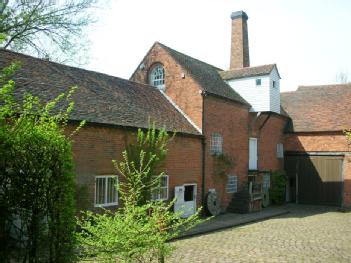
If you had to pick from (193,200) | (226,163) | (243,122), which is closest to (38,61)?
(193,200)

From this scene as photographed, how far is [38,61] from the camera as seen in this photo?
16.2 metres

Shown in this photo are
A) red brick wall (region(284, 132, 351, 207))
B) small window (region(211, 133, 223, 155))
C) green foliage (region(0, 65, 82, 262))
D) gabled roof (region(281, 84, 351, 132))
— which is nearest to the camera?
green foliage (region(0, 65, 82, 262))

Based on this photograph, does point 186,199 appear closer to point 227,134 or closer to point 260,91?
point 227,134

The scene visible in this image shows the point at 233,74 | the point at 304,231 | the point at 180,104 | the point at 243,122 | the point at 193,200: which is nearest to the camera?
the point at 304,231

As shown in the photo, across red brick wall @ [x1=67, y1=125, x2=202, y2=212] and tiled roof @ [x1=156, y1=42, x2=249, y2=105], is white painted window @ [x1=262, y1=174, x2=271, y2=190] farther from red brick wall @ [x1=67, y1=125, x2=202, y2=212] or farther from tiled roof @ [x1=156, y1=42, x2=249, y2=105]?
red brick wall @ [x1=67, y1=125, x2=202, y2=212]

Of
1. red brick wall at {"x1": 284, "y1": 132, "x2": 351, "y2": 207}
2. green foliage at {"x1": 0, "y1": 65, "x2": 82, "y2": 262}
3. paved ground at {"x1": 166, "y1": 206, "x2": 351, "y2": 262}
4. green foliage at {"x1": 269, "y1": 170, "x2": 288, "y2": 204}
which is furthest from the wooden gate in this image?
green foliage at {"x1": 0, "y1": 65, "x2": 82, "y2": 262}

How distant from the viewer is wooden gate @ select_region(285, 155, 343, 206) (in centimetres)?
2586

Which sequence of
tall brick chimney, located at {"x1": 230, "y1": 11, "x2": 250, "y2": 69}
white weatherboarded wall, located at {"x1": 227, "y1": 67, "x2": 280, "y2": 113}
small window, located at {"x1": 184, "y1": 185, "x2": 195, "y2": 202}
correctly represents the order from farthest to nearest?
tall brick chimney, located at {"x1": 230, "y1": 11, "x2": 250, "y2": 69} → white weatherboarded wall, located at {"x1": 227, "y1": 67, "x2": 280, "y2": 113} → small window, located at {"x1": 184, "y1": 185, "x2": 195, "y2": 202}

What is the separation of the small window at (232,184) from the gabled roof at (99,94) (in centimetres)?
439

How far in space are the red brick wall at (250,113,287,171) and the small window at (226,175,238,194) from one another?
3401 millimetres

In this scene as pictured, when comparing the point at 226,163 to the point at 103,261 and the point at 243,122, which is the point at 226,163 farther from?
the point at 103,261

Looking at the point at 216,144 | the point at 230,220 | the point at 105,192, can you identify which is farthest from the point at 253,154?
the point at 105,192

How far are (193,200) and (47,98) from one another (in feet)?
29.9

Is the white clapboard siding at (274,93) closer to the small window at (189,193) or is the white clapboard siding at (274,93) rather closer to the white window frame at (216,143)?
the white window frame at (216,143)
